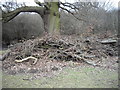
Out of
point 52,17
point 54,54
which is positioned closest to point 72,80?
point 54,54

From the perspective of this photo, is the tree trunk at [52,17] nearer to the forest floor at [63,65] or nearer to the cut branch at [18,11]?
the cut branch at [18,11]

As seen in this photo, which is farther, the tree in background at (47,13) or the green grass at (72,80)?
the tree in background at (47,13)

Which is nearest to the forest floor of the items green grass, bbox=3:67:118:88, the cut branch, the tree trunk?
green grass, bbox=3:67:118:88

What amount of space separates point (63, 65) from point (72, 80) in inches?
54.1

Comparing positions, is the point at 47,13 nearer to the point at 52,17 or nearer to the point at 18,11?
the point at 52,17

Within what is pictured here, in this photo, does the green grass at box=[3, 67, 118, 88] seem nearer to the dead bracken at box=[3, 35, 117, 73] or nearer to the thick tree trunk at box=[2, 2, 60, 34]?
the dead bracken at box=[3, 35, 117, 73]

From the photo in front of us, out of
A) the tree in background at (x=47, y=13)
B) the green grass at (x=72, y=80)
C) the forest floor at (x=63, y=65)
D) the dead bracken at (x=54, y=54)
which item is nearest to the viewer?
the green grass at (x=72, y=80)

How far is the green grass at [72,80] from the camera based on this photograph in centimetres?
354

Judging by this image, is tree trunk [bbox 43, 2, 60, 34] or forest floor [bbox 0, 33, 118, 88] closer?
forest floor [bbox 0, 33, 118, 88]

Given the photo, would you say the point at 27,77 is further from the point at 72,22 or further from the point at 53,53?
the point at 72,22

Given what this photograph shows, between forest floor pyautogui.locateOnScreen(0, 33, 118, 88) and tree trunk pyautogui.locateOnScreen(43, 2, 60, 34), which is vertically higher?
tree trunk pyautogui.locateOnScreen(43, 2, 60, 34)

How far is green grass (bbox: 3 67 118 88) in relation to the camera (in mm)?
3545

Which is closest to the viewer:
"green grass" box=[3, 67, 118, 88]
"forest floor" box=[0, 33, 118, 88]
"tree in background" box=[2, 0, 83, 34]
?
"green grass" box=[3, 67, 118, 88]

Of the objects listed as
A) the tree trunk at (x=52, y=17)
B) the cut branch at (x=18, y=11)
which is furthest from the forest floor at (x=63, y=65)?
the cut branch at (x=18, y=11)
